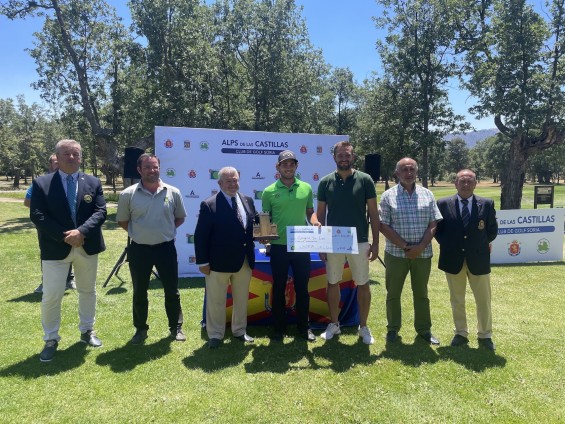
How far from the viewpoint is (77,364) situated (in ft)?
12.9

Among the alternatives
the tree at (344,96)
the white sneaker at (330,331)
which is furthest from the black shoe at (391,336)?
the tree at (344,96)

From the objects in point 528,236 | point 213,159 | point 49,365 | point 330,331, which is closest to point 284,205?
point 330,331

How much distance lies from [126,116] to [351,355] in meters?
19.7

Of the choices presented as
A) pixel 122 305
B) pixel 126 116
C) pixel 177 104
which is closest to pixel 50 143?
pixel 126 116

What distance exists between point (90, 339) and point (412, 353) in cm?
358

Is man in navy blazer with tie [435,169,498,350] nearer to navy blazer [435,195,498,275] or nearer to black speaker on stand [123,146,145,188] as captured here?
navy blazer [435,195,498,275]

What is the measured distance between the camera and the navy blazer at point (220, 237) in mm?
4172

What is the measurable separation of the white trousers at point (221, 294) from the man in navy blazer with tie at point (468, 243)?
224 cm

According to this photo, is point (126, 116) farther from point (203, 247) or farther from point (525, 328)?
point (525, 328)

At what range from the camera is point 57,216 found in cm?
398

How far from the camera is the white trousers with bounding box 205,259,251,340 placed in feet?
14.2

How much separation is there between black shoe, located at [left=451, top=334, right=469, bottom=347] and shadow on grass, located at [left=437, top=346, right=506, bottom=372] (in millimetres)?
66

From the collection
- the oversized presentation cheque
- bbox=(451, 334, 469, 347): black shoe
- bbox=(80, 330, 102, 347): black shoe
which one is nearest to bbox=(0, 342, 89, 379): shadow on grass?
bbox=(80, 330, 102, 347): black shoe

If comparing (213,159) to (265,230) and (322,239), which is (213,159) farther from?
(322,239)
